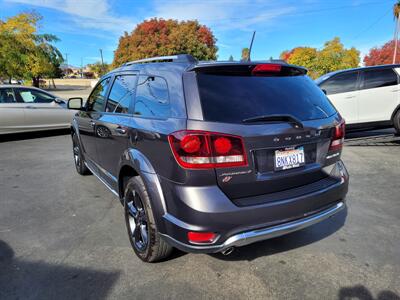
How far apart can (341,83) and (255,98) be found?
643 centimetres

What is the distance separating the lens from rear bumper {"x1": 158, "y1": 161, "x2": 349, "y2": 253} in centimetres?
234

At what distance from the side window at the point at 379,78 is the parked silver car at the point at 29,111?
8.30 m

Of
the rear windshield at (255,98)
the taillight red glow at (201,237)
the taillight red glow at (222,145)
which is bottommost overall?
the taillight red glow at (201,237)

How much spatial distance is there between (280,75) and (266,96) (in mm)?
397

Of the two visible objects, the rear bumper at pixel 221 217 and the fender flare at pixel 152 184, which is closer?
the rear bumper at pixel 221 217

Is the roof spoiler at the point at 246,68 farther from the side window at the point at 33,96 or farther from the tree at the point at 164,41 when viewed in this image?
the tree at the point at 164,41

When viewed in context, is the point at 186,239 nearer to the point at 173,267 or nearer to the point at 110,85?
the point at 173,267

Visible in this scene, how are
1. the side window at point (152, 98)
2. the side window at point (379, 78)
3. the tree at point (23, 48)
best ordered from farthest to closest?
the tree at point (23, 48) → the side window at point (379, 78) → the side window at point (152, 98)

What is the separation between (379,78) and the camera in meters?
7.81

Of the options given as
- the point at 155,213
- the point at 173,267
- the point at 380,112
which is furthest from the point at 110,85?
the point at 380,112

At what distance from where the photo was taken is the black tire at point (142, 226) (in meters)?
2.77

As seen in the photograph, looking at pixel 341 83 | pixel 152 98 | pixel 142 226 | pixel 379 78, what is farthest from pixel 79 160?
pixel 379 78

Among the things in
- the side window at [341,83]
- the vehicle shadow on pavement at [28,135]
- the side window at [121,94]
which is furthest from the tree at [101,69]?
the side window at [121,94]

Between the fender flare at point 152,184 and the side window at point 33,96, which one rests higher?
the side window at point 33,96
